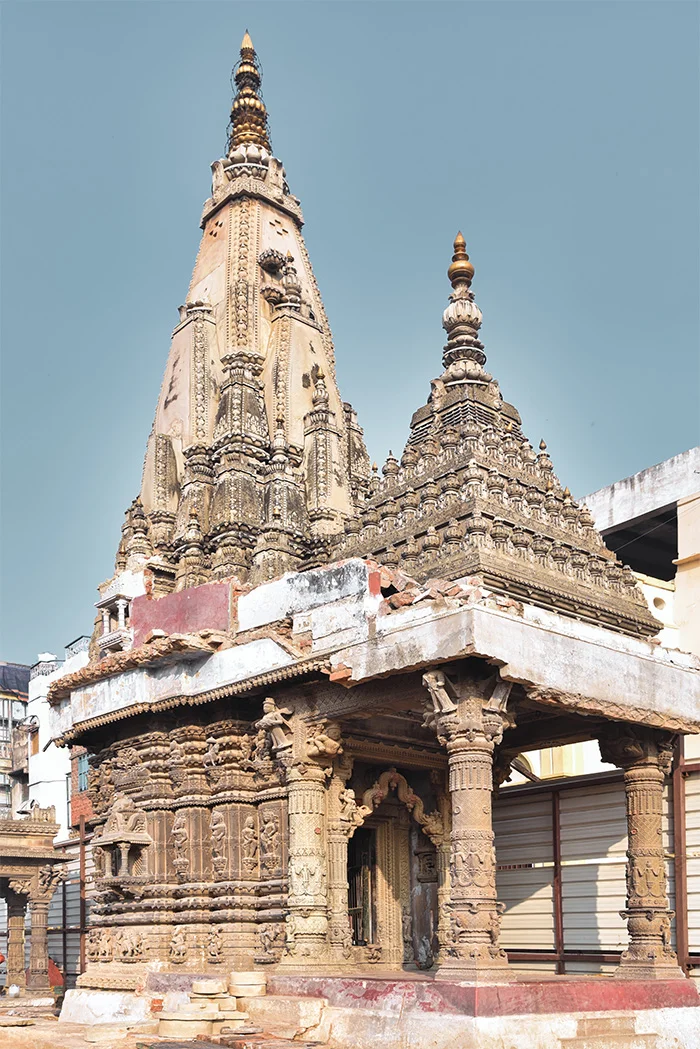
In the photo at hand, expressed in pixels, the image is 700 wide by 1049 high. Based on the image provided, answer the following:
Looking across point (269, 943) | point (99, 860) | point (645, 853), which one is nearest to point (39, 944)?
point (99, 860)

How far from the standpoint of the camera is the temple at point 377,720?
1364cm

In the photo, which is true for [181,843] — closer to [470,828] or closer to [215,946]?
[215,946]

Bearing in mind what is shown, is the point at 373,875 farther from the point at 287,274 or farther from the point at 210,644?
the point at 287,274

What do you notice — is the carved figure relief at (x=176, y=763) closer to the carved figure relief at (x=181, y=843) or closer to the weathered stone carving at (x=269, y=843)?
the carved figure relief at (x=181, y=843)

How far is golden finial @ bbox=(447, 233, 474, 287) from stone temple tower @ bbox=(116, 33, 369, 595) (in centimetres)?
367

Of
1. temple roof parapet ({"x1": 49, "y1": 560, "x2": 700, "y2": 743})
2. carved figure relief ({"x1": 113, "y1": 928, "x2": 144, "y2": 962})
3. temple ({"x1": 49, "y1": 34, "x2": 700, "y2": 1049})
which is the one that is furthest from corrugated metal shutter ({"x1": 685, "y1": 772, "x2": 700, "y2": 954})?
carved figure relief ({"x1": 113, "y1": 928, "x2": 144, "y2": 962})

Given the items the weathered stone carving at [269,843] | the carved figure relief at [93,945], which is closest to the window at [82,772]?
the carved figure relief at [93,945]

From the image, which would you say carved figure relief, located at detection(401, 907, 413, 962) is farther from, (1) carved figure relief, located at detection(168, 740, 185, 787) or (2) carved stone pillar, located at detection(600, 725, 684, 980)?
(1) carved figure relief, located at detection(168, 740, 185, 787)

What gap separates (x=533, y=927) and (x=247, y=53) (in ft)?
66.6

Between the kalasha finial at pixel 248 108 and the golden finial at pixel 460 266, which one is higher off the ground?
the kalasha finial at pixel 248 108

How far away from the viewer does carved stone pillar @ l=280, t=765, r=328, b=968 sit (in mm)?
15203

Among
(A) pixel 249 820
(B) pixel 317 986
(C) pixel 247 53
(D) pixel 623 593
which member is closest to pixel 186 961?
(A) pixel 249 820

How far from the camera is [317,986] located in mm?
13953

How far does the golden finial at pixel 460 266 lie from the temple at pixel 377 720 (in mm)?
41
